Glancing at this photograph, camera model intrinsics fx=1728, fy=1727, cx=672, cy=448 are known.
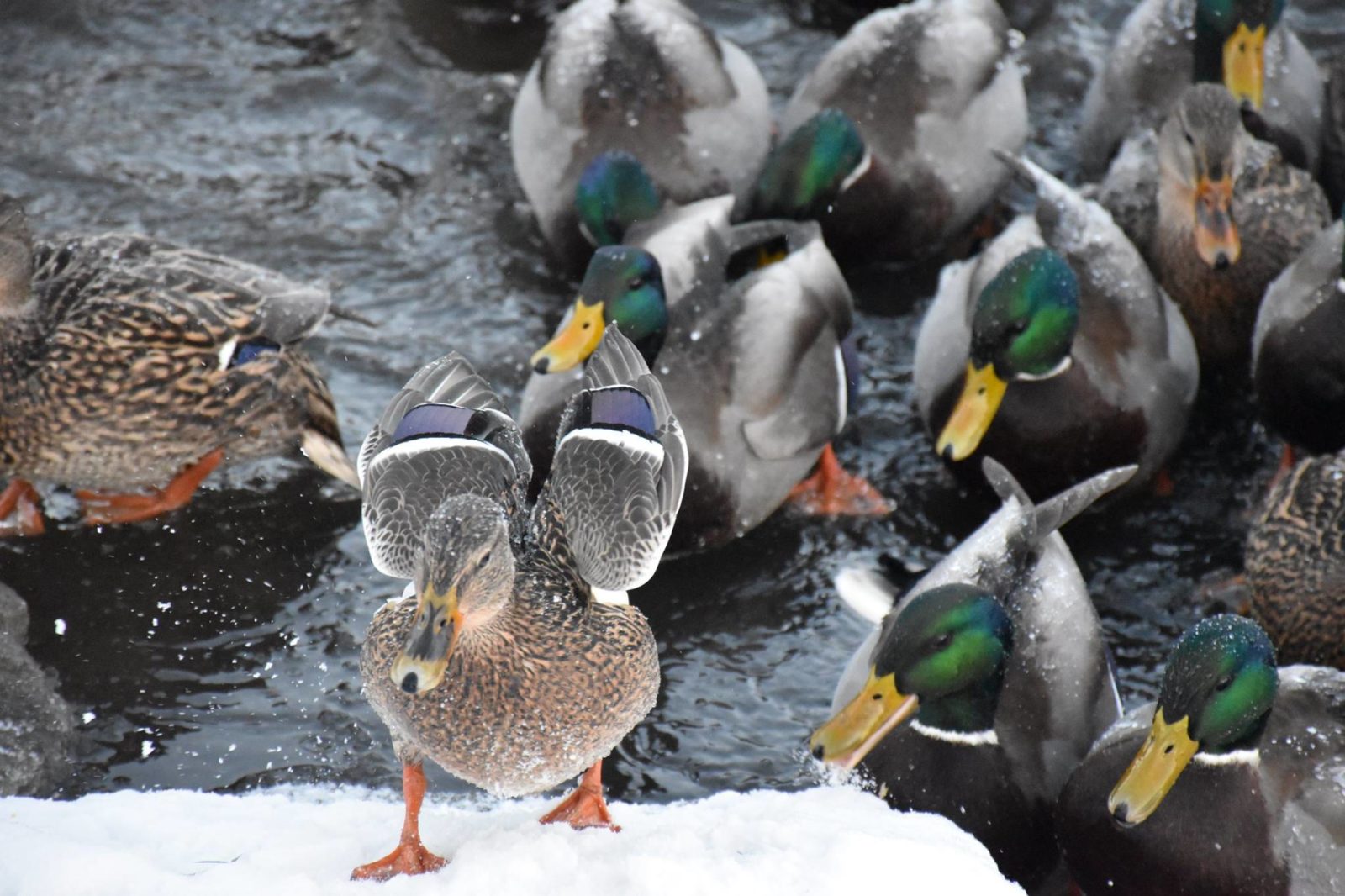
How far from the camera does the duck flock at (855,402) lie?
3602mm

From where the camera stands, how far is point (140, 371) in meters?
4.55

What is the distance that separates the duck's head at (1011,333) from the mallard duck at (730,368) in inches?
16.4

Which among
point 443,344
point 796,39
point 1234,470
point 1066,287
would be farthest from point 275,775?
point 796,39

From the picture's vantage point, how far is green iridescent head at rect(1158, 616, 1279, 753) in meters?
3.60

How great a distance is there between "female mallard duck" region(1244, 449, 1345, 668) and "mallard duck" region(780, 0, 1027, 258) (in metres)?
2.05

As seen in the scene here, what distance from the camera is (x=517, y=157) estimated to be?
6312 millimetres

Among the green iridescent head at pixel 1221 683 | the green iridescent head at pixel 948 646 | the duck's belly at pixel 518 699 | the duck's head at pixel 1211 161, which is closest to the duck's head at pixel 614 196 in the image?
the duck's head at pixel 1211 161

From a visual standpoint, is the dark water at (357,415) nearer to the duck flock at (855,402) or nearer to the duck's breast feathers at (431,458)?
the duck flock at (855,402)

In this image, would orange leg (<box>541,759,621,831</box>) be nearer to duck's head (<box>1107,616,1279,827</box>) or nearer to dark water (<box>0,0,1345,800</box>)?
dark water (<box>0,0,1345,800</box>)

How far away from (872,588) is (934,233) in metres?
2.18

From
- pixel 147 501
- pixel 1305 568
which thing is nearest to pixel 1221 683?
pixel 1305 568

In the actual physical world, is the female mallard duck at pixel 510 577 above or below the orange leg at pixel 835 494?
above

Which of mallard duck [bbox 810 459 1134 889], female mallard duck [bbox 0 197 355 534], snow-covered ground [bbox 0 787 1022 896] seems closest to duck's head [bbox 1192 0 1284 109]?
mallard duck [bbox 810 459 1134 889]

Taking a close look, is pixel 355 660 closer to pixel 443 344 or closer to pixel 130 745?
pixel 130 745
